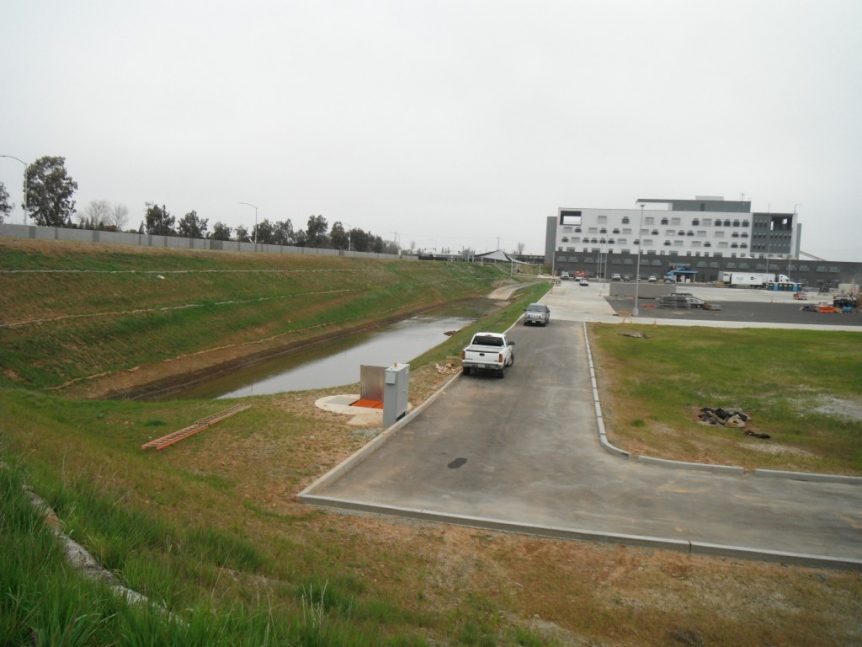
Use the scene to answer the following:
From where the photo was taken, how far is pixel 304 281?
60.6 metres

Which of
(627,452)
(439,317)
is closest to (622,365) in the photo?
(627,452)

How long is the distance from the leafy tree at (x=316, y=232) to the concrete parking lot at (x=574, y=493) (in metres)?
101

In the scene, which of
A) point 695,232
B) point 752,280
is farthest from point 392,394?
point 695,232

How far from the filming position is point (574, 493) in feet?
40.4

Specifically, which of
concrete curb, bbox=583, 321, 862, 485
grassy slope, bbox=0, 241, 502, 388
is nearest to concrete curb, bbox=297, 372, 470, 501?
concrete curb, bbox=583, 321, 862, 485

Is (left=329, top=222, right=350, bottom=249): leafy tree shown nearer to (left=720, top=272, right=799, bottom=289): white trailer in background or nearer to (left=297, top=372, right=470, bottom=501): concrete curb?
(left=720, top=272, right=799, bottom=289): white trailer in background

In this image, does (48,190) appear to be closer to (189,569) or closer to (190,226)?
(190,226)

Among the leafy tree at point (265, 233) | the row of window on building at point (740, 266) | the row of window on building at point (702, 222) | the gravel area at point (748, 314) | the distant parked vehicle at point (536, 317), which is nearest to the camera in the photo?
the distant parked vehicle at point (536, 317)

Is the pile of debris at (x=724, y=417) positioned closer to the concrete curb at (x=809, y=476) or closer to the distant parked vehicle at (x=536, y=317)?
the concrete curb at (x=809, y=476)

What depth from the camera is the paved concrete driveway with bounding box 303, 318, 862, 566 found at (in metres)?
10.5

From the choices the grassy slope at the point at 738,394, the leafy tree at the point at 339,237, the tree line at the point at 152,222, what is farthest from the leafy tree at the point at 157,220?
the grassy slope at the point at 738,394

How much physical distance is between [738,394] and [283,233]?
102m

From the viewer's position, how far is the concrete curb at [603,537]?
952cm

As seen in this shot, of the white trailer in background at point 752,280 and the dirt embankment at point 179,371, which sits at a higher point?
the white trailer in background at point 752,280
